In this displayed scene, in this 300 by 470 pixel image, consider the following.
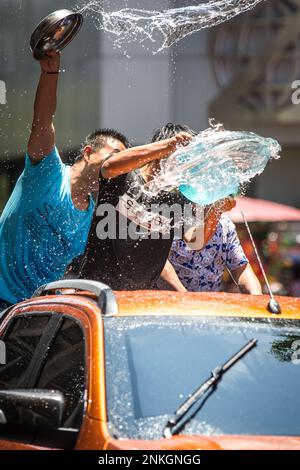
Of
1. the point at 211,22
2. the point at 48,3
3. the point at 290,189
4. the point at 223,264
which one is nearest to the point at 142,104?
the point at 48,3

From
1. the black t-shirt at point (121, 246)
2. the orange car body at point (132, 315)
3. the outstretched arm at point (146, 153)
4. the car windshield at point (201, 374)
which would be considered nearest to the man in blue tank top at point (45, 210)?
the black t-shirt at point (121, 246)

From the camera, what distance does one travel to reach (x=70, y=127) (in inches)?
911

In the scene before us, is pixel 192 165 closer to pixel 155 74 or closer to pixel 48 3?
pixel 48 3

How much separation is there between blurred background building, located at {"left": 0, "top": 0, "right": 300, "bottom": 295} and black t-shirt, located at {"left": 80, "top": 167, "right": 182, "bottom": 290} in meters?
9.61

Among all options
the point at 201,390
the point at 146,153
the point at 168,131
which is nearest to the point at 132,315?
the point at 201,390

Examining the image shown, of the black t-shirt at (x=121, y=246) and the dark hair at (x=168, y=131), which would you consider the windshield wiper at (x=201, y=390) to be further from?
Answer: the dark hair at (x=168, y=131)

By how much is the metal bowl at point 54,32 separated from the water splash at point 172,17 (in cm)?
116

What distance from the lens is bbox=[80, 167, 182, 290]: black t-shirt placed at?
607 centimetres

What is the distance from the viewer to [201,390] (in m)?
3.91

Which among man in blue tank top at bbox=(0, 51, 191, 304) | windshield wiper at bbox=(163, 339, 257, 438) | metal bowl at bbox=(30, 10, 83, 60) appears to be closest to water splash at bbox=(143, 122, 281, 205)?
man in blue tank top at bbox=(0, 51, 191, 304)

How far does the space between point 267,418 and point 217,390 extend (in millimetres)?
205

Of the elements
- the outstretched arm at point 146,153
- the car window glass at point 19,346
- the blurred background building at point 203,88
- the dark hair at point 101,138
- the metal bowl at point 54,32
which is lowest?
the blurred background building at point 203,88

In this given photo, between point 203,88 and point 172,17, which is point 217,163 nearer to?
point 172,17

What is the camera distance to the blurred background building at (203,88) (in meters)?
17.4
